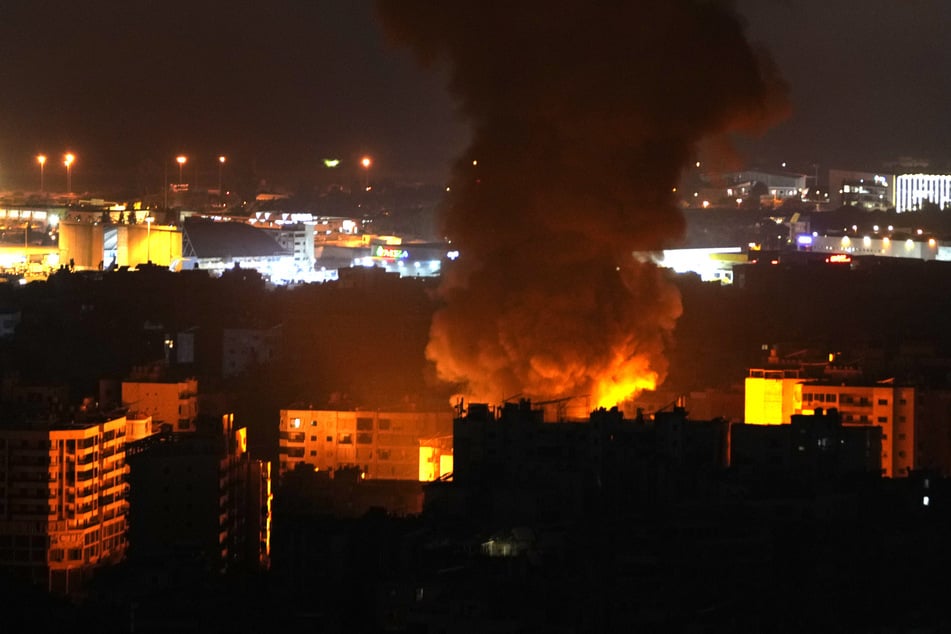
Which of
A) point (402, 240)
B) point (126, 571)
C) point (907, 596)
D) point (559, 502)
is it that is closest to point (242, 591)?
point (126, 571)

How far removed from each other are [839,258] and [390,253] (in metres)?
9.47

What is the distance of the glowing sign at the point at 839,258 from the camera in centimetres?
5281

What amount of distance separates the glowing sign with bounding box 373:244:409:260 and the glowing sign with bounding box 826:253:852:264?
8.47 meters

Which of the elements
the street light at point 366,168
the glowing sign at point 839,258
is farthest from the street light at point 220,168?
the glowing sign at point 839,258

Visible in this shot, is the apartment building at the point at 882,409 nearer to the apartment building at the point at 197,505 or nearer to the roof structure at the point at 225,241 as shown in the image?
the apartment building at the point at 197,505

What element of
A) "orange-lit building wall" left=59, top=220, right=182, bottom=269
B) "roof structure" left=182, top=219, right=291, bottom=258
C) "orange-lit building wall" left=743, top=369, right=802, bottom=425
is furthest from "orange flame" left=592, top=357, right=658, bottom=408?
"roof structure" left=182, top=219, right=291, bottom=258

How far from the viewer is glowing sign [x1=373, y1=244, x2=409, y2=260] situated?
189 ft

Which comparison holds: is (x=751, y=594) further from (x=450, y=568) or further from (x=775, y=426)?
(x=775, y=426)

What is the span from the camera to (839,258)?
54156 mm

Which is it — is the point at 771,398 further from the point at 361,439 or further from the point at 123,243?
the point at 123,243

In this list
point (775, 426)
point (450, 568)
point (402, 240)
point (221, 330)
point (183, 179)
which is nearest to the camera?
point (450, 568)

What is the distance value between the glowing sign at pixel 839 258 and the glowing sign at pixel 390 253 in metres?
8.47

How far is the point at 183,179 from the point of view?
77.3 meters

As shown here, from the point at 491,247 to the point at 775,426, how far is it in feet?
14.9
